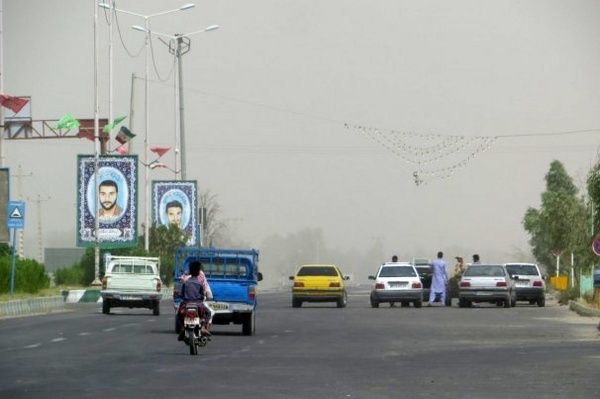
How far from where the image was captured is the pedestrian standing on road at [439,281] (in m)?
55.4

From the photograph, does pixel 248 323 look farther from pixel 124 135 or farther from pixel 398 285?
pixel 124 135

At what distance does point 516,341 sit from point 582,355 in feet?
16.4

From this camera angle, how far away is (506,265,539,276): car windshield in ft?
190

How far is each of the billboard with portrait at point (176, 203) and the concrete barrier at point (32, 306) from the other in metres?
28.6

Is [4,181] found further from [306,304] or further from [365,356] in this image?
[365,356]

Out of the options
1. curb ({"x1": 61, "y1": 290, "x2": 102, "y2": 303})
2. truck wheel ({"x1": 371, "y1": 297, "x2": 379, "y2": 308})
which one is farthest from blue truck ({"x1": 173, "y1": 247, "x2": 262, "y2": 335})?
curb ({"x1": 61, "y1": 290, "x2": 102, "y2": 303})

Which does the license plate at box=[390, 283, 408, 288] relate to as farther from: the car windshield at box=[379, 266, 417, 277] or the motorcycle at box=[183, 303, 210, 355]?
the motorcycle at box=[183, 303, 210, 355]

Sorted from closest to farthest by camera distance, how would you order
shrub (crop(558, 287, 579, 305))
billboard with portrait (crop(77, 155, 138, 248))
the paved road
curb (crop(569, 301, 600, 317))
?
1. the paved road
2. curb (crop(569, 301, 600, 317))
3. shrub (crop(558, 287, 579, 305))
4. billboard with portrait (crop(77, 155, 138, 248))

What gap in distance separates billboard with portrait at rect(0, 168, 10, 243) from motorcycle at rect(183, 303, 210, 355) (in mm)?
21619

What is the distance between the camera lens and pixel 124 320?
43.0 metres

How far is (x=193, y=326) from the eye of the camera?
87.6 ft

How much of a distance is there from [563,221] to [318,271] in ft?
66.2

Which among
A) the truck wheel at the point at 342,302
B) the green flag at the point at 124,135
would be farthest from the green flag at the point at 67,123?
the truck wheel at the point at 342,302

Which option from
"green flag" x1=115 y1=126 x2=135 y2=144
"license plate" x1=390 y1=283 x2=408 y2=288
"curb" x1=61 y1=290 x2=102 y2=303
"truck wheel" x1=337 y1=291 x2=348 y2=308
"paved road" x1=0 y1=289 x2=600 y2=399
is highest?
"green flag" x1=115 y1=126 x2=135 y2=144
